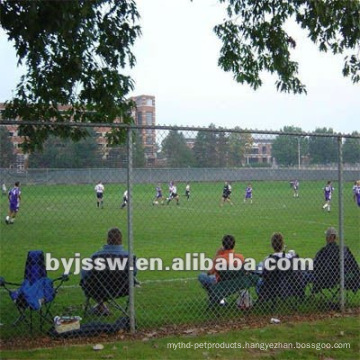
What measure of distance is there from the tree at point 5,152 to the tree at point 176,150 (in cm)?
166

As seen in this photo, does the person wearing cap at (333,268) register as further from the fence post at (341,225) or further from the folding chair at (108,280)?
the folding chair at (108,280)

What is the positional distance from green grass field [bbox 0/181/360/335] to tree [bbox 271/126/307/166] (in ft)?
1.30

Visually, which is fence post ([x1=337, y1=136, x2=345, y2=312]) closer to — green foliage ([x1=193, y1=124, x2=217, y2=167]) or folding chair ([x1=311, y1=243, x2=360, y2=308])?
folding chair ([x1=311, y1=243, x2=360, y2=308])

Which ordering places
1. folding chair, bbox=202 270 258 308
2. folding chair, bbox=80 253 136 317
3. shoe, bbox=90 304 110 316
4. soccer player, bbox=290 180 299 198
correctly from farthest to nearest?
soccer player, bbox=290 180 299 198
folding chair, bbox=202 270 258 308
shoe, bbox=90 304 110 316
folding chair, bbox=80 253 136 317

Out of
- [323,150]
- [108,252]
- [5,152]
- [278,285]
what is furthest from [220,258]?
[5,152]

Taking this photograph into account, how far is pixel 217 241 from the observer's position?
14.2 m

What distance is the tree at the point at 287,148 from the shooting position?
639 cm

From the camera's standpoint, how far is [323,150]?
683 centimetres

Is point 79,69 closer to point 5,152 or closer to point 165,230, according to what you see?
point 5,152

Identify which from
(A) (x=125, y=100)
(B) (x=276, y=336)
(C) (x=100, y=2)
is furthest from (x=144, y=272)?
(C) (x=100, y=2)

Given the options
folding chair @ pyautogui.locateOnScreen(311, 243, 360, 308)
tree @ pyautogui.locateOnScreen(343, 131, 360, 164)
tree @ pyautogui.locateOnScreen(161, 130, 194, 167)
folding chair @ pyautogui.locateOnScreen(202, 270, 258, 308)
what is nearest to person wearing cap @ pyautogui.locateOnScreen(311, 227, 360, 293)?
folding chair @ pyautogui.locateOnScreen(311, 243, 360, 308)


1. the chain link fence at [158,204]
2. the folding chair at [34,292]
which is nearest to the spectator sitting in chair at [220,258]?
the chain link fence at [158,204]

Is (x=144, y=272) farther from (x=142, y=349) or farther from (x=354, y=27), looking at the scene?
(x=354, y=27)

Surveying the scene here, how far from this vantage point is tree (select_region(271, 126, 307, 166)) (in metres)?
6.39
